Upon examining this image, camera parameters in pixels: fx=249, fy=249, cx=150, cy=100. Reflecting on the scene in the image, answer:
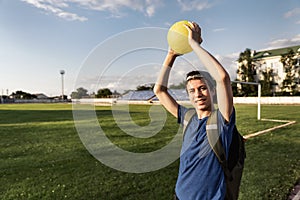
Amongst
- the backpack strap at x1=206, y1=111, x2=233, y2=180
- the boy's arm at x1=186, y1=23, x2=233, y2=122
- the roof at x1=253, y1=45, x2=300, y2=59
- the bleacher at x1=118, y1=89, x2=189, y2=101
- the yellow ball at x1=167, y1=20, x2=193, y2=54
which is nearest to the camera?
the boy's arm at x1=186, y1=23, x2=233, y2=122

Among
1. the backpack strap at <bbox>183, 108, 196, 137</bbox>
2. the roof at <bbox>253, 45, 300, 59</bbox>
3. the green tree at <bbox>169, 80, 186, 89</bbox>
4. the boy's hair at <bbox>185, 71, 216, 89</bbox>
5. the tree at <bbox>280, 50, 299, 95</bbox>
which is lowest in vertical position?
the backpack strap at <bbox>183, 108, 196, 137</bbox>

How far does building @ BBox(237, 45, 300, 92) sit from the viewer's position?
46.9 m

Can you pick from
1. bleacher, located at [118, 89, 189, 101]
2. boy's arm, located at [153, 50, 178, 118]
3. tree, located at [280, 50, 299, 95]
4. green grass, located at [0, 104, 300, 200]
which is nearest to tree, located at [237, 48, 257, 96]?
tree, located at [280, 50, 299, 95]

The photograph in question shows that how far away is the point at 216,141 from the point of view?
1631 millimetres

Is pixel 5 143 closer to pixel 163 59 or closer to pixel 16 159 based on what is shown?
pixel 16 159

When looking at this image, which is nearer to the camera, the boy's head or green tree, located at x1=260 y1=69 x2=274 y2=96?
the boy's head

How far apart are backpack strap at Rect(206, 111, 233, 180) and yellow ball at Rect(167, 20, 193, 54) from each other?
0.55 metres

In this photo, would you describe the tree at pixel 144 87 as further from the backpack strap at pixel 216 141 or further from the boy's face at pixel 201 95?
the backpack strap at pixel 216 141

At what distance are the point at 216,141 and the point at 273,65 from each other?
5622 centimetres

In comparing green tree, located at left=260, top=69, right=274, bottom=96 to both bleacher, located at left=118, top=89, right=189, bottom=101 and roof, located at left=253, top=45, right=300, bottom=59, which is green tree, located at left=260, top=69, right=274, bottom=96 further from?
bleacher, located at left=118, top=89, right=189, bottom=101

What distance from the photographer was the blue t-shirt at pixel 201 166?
1.65 metres

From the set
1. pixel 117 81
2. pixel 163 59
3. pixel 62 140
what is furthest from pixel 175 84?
pixel 62 140

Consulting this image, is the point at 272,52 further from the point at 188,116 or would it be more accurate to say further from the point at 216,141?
the point at 216,141

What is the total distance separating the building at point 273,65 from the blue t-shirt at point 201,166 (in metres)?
49.7
